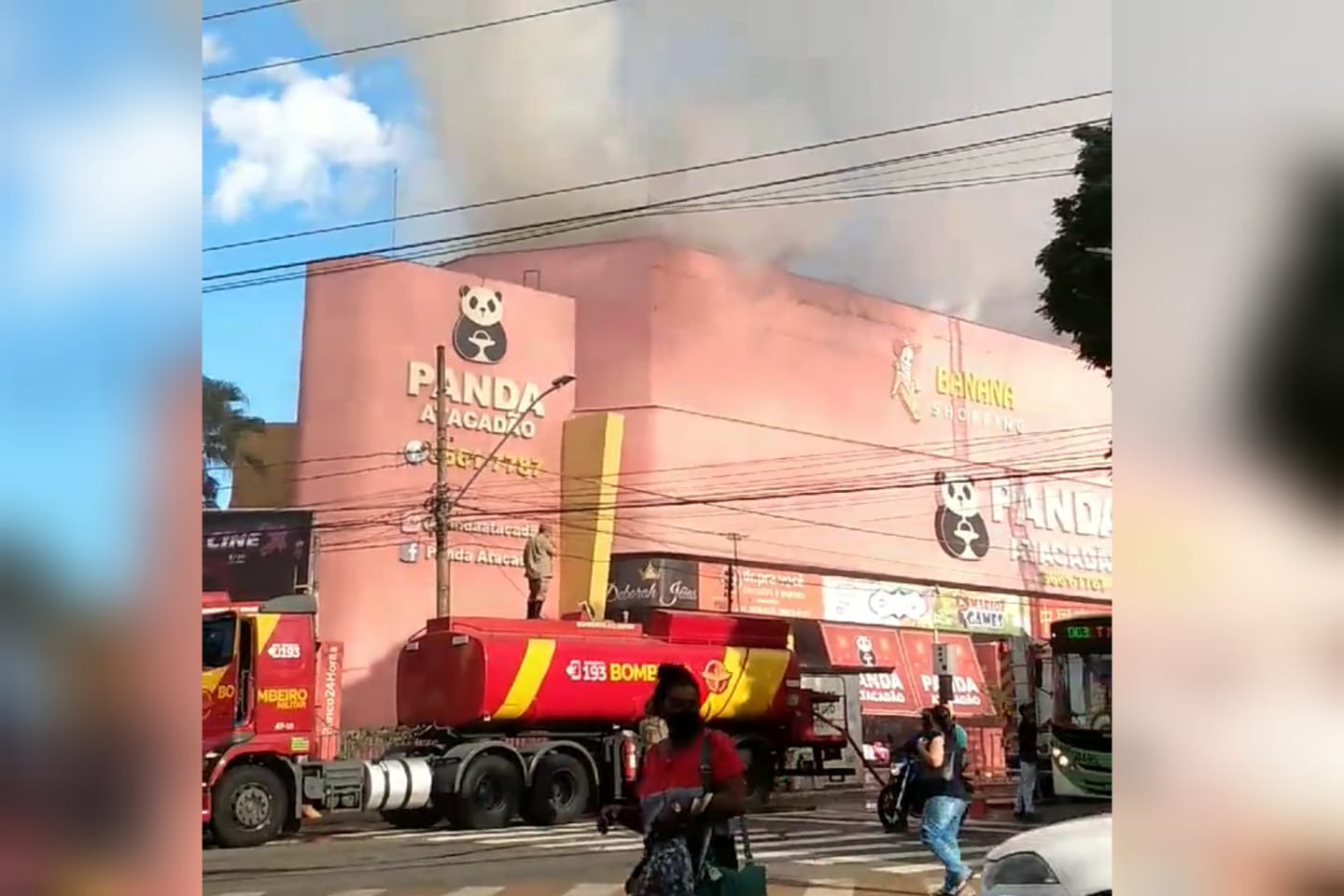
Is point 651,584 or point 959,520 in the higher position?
point 959,520

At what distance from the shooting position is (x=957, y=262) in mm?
3078

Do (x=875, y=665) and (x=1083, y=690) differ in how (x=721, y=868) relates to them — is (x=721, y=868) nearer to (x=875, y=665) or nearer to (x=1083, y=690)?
(x=875, y=665)

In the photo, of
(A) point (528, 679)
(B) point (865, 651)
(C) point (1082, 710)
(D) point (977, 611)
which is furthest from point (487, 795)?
(C) point (1082, 710)

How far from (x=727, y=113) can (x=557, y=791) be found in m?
1.51

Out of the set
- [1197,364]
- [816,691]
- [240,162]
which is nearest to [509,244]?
[240,162]

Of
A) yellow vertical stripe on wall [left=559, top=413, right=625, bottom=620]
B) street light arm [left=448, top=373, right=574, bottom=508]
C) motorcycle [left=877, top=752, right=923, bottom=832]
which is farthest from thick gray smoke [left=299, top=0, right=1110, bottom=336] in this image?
motorcycle [left=877, top=752, right=923, bottom=832]

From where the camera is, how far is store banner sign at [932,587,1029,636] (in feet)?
10.0

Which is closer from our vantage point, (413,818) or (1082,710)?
(1082,710)

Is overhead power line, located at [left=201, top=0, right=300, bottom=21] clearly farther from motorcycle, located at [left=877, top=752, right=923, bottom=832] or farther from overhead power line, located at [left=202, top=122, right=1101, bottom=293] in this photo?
motorcycle, located at [left=877, top=752, right=923, bottom=832]

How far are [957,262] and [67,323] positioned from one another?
5.90ft

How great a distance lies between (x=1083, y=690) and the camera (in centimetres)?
268

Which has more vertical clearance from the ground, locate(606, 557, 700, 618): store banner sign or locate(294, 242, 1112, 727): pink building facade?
locate(294, 242, 1112, 727): pink building facade

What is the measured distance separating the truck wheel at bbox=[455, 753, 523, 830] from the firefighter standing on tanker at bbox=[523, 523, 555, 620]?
1.32 feet

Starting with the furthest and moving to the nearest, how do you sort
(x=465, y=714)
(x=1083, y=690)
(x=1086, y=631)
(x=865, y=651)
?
(x=465, y=714) → (x=865, y=651) → (x=1086, y=631) → (x=1083, y=690)
